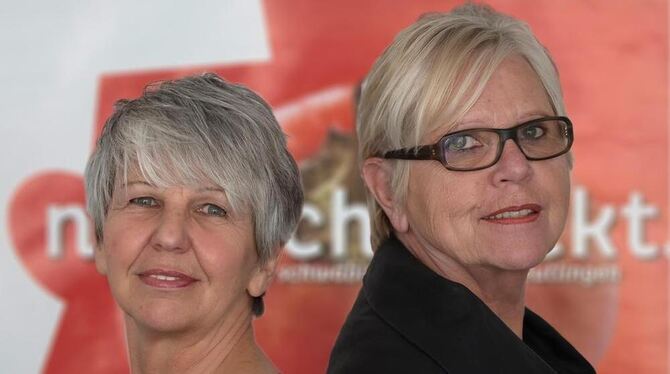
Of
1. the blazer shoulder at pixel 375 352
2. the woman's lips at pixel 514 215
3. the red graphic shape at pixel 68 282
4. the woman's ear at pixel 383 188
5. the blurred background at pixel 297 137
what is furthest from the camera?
the red graphic shape at pixel 68 282

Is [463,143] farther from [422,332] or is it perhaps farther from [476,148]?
[422,332]

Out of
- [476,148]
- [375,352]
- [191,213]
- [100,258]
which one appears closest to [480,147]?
[476,148]

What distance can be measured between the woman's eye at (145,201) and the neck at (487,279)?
453 millimetres

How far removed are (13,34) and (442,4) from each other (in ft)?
4.40

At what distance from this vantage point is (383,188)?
1.91 metres

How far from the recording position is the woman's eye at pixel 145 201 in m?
1.72

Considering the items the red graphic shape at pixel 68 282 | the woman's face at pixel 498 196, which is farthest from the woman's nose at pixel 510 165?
the red graphic shape at pixel 68 282

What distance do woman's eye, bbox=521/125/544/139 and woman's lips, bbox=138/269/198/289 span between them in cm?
58

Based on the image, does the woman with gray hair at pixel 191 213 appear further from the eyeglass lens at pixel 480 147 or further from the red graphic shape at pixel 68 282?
the red graphic shape at pixel 68 282

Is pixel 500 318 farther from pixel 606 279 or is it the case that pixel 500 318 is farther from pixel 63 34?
pixel 63 34

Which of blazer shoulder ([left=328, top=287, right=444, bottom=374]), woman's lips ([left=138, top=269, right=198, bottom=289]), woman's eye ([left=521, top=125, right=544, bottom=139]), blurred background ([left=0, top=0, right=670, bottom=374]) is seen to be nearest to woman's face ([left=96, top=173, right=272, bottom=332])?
woman's lips ([left=138, top=269, right=198, bottom=289])

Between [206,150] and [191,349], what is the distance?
0.33 metres

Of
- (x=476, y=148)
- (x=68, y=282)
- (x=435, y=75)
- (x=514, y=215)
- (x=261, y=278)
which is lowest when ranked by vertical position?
(x=68, y=282)

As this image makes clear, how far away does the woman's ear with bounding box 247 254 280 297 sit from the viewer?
5.84 feet
